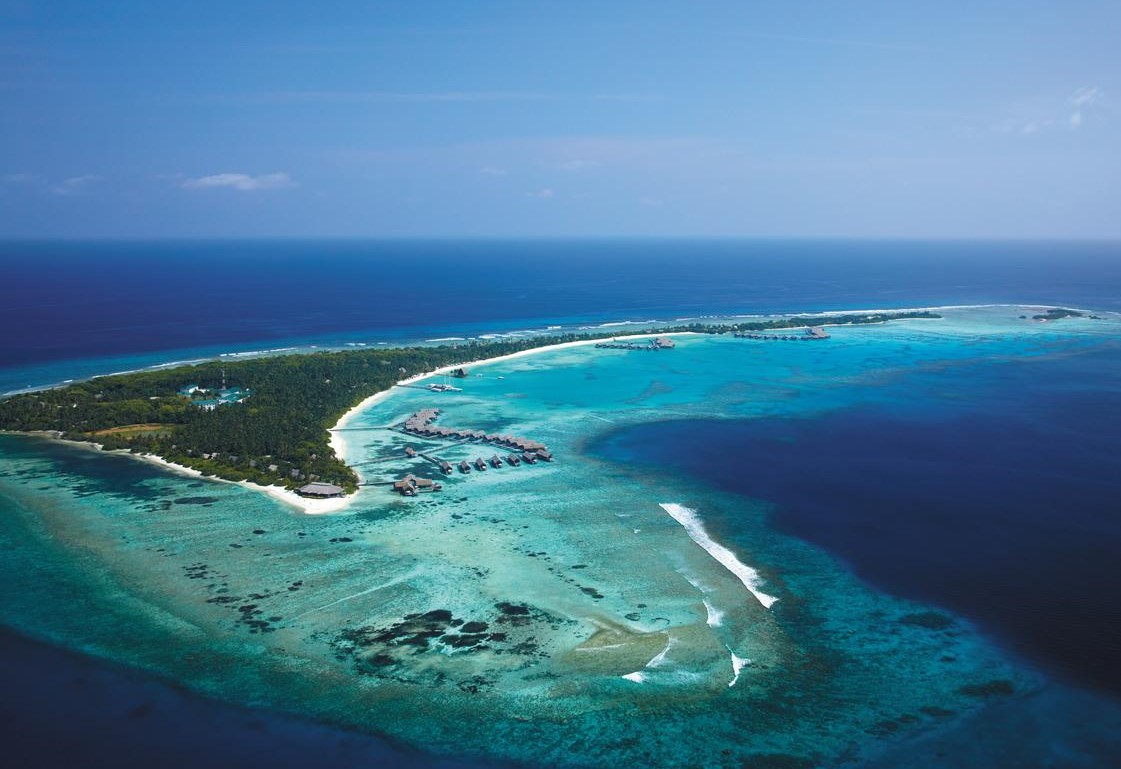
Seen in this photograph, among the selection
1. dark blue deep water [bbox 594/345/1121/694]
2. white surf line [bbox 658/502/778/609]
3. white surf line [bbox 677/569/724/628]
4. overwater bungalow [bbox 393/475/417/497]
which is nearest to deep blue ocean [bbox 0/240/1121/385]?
overwater bungalow [bbox 393/475/417/497]

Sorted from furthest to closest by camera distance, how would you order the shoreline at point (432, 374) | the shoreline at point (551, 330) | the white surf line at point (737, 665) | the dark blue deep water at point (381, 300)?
the dark blue deep water at point (381, 300) < the shoreline at point (551, 330) < the shoreline at point (432, 374) < the white surf line at point (737, 665)

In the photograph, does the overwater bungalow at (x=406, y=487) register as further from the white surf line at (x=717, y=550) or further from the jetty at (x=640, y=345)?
the jetty at (x=640, y=345)

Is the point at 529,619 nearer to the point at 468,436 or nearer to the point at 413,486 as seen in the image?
the point at 413,486

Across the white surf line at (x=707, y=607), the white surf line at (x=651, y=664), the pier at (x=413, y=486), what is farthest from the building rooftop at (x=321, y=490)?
the white surf line at (x=651, y=664)

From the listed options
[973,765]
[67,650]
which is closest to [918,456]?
[973,765]

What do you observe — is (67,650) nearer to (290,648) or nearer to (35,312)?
(290,648)

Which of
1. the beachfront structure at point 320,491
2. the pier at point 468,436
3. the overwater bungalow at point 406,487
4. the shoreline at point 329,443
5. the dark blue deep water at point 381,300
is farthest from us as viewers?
the dark blue deep water at point 381,300

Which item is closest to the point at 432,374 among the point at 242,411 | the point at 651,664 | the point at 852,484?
the point at 242,411
